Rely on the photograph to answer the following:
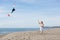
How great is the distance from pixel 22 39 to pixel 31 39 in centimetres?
102

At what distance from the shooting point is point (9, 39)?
81.3 ft

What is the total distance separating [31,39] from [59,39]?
9.51 ft

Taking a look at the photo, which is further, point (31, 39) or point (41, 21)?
point (41, 21)

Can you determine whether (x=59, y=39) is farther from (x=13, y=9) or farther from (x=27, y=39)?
(x=13, y=9)

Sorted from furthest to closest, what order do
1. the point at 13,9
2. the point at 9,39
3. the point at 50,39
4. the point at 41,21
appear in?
the point at 41,21 → the point at 9,39 → the point at 50,39 → the point at 13,9

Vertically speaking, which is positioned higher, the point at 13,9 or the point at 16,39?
the point at 13,9

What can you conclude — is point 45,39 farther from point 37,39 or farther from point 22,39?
point 22,39

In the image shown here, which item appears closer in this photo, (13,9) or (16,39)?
(13,9)

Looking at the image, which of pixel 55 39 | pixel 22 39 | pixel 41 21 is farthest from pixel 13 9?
pixel 41 21

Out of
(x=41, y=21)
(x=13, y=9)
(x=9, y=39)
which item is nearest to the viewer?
(x=13, y=9)

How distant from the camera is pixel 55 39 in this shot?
76.1 ft

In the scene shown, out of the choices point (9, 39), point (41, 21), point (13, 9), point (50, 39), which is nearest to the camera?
point (13, 9)

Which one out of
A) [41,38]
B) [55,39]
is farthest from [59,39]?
[41,38]

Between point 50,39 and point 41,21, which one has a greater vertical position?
point 41,21
